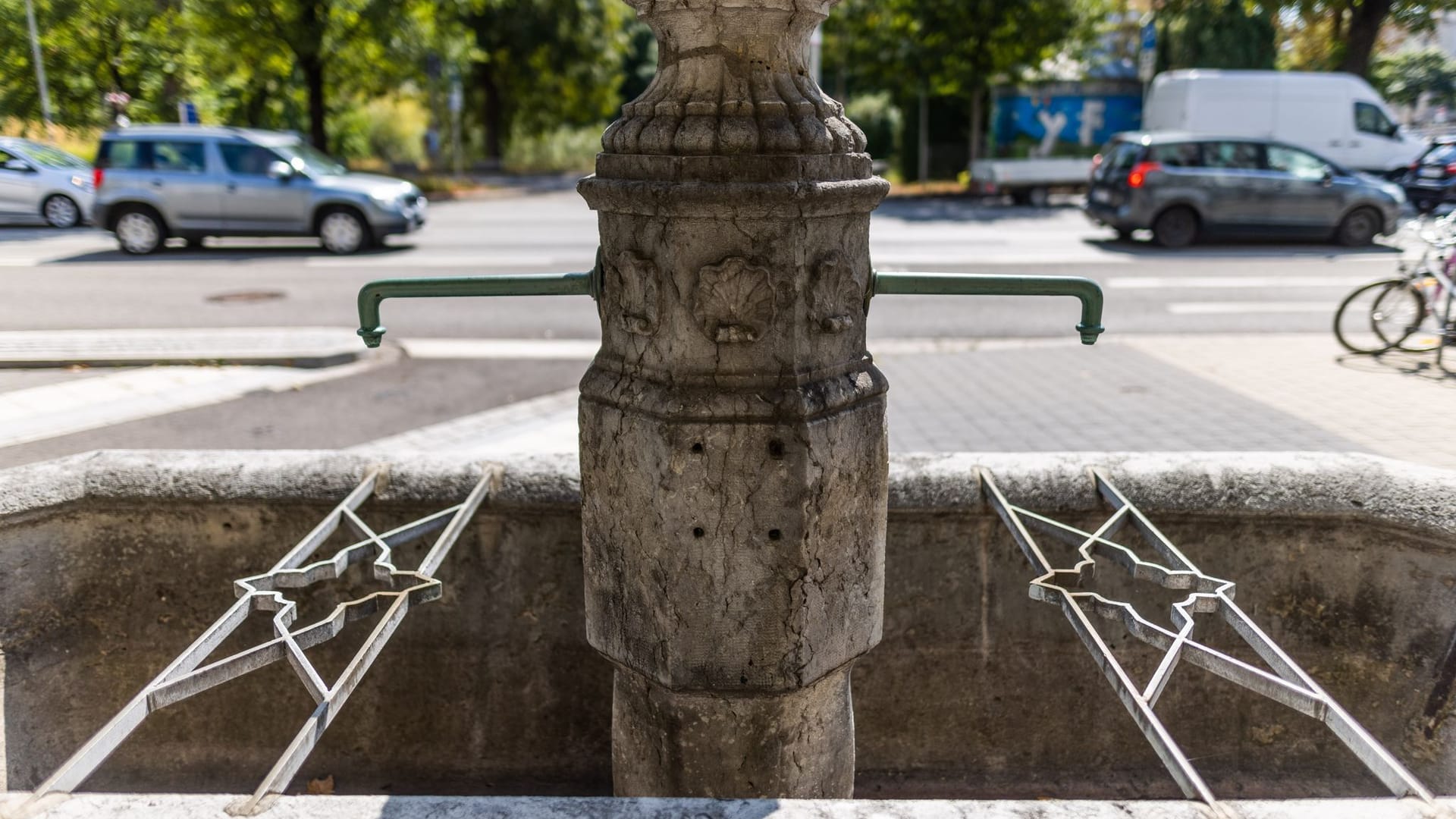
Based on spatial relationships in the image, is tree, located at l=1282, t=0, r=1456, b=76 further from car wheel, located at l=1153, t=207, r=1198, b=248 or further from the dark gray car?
car wheel, located at l=1153, t=207, r=1198, b=248

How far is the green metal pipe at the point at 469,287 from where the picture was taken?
2580 millimetres

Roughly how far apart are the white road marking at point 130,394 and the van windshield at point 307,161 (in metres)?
8.83

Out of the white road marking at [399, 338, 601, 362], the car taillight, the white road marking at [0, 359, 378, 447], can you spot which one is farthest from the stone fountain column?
the car taillight

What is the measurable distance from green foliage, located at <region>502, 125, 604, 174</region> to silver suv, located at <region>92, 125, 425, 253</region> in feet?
72.1

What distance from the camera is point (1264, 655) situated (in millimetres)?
2354

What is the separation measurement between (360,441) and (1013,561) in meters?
5.28

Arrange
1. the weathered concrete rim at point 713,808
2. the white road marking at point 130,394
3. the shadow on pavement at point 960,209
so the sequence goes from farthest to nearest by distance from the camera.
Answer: the shadow on pavement at point 960,209 → the white road marking at point 130,394 → the weathered concrete rim at point 713,808

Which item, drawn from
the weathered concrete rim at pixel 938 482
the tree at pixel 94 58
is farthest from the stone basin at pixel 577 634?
the tree at pixel 94 58

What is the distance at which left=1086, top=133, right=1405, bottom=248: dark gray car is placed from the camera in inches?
684

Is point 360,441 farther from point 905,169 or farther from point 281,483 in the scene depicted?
point 905,169

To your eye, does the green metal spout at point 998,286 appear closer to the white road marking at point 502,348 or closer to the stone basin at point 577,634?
the stone basin at point 577,634

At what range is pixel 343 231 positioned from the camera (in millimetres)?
17375

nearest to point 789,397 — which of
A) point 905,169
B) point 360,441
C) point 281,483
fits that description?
point 281,483

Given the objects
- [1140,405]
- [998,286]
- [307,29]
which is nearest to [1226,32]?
[307,29]
